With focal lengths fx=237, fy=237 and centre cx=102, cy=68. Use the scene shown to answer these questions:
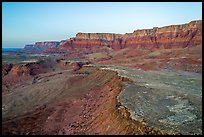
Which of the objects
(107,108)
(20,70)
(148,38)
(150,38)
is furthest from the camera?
(148,38)

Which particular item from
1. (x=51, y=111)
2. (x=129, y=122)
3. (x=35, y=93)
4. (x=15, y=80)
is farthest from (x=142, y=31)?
(x=129, y=122)

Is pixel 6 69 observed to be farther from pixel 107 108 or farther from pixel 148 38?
pixel 148 38

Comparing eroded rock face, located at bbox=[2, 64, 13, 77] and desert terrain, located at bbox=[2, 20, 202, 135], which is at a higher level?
desert terrain, located at bbox=[2, 20, 202, 135]

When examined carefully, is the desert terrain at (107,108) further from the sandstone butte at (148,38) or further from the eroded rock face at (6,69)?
the sandstone butte at (148,38)

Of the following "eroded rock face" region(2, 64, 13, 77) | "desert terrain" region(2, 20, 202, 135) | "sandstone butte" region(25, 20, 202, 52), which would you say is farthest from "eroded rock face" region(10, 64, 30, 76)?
"sandstone butte" region(25, 20, 202, 52)

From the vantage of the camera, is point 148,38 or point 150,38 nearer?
point 150,38

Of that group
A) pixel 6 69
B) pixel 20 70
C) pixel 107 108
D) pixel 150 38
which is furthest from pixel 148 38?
pixel 107 108

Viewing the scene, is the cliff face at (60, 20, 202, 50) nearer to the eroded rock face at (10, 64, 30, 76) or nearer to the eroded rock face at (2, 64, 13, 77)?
the eroded rock face at (10, 64, 30, 76)

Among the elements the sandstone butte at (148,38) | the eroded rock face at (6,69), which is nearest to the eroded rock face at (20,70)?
the eroded rock face at (6,69)

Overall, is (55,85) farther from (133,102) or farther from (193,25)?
(193,25)
